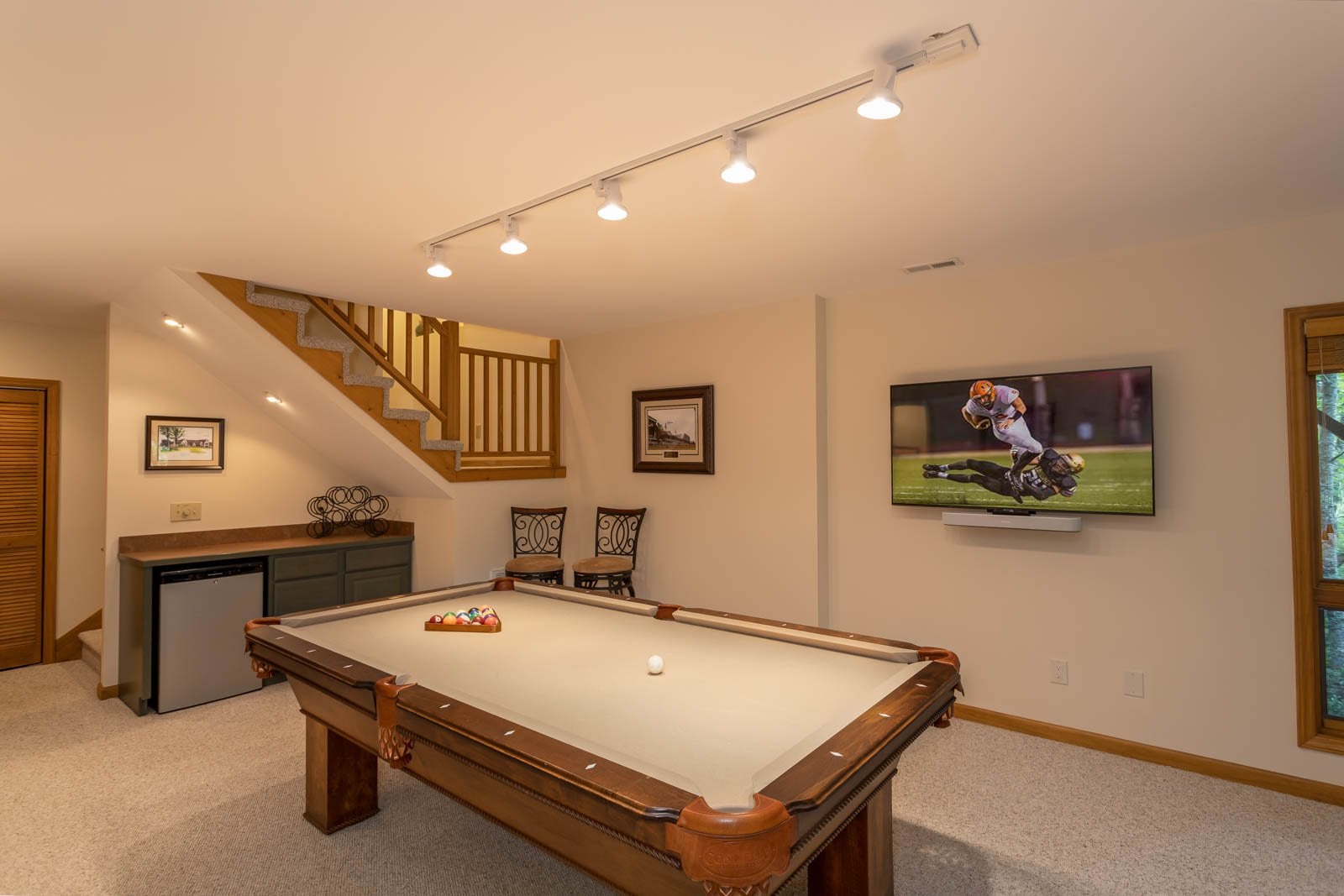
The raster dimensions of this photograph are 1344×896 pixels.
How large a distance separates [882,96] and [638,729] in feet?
5.38

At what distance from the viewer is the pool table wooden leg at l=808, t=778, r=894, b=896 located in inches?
74.4

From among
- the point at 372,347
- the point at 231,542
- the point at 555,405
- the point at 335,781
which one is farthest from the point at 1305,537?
the point at 231,542

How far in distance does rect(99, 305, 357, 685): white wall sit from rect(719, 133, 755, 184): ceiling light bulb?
3608 mm

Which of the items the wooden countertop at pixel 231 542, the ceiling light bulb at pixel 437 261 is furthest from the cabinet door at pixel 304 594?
the ceiling light bulb at pixel 437 261

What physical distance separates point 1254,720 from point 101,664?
5.98m

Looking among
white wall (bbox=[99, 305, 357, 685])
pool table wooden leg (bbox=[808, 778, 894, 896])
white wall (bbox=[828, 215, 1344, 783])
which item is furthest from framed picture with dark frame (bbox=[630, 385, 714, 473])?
pool table wooden leg (bbox=[808, 778, 894, 896])

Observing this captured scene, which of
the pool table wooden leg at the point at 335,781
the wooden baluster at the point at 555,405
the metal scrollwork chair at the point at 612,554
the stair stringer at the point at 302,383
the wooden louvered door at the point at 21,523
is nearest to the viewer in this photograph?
the pool table wooden leg at the point at 335,781

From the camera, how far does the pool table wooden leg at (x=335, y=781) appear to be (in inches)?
102

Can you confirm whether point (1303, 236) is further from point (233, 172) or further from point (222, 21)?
point (233, 172)

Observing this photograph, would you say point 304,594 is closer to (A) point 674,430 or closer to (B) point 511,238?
(A) point 674,430

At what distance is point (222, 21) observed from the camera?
1.49m

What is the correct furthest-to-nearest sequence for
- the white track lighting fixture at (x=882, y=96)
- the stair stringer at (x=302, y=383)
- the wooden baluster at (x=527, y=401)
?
1. the wooden baluster at (x=527, y=401)
2. the stair stringer at (x=302, y=383)
3. the white track lighting fixture at (x=882, y=96)

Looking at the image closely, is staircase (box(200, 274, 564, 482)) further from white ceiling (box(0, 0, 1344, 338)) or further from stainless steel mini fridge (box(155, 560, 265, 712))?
stainless steel mini fridge (box(155, 560, 265, 712))

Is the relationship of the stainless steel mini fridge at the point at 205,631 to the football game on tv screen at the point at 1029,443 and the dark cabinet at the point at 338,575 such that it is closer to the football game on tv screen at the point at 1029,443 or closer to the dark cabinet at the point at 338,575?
the dark cabinet at the point at 338,575
